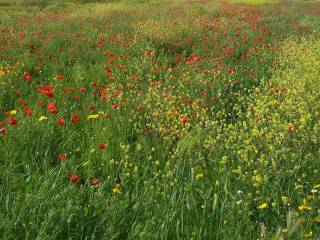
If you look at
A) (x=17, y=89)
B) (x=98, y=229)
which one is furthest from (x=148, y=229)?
(x=17, y=89)

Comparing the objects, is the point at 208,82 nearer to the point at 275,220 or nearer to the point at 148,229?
the point at 275,220

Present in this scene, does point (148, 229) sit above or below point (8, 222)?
below

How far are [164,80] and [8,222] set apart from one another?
14.9 ft

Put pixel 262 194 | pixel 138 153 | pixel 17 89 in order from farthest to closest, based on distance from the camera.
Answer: pixel 17 89, pixel 138 153, pixel 262 194

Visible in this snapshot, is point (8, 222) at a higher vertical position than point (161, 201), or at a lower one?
higher

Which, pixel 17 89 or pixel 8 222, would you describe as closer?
pixel 8 222

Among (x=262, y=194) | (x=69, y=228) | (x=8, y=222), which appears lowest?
(x=262, y=194)

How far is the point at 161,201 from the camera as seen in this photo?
275 centimetres

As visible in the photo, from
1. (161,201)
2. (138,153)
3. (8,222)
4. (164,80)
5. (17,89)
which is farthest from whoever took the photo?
(164,80)

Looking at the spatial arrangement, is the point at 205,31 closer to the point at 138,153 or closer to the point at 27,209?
the point at 138,153

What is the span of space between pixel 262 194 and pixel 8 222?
1.85 m

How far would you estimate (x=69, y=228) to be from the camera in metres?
2.37

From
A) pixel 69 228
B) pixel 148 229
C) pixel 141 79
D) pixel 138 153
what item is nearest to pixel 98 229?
pixel 69 228

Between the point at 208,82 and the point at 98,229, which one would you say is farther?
the point at 208,82
